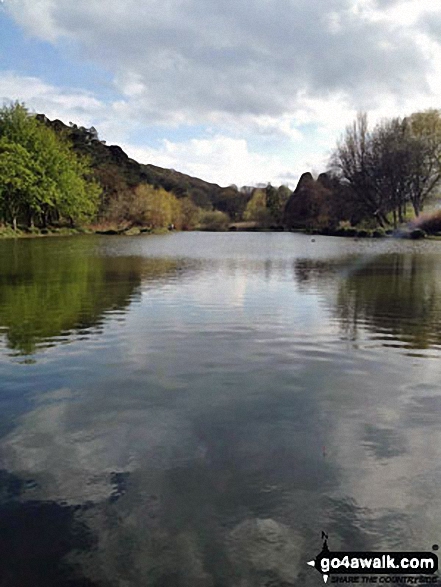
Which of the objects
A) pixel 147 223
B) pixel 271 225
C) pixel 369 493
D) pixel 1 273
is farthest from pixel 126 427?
pixel 271 225

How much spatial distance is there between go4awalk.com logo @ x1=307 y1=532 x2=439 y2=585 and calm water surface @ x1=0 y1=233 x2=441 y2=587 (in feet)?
0.26

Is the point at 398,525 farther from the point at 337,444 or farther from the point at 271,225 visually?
the point at 271,225

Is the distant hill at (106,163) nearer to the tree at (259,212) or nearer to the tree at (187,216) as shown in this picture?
the tree at (259,212)

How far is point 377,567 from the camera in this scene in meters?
3.03

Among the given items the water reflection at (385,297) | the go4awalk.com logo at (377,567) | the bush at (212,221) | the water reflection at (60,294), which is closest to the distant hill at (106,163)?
the bush at (212,221)

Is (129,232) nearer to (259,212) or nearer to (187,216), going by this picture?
(187,216)

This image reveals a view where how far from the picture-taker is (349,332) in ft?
30.5

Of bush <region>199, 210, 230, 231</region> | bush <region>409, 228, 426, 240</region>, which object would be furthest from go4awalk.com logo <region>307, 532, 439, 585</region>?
bush <region>199, 210, 230, 231</region>

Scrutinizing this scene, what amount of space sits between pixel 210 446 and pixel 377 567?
6.16 ft

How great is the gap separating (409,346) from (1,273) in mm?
15955

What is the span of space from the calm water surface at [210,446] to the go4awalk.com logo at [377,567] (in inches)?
3.1

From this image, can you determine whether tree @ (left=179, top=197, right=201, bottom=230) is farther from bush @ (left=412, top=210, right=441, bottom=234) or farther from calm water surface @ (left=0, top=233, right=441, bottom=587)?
calm water surface @ (left=0, top=233, right=441, bottom=587)

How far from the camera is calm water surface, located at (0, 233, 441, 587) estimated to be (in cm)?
312

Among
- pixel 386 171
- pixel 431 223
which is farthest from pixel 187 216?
pixel 431 223
